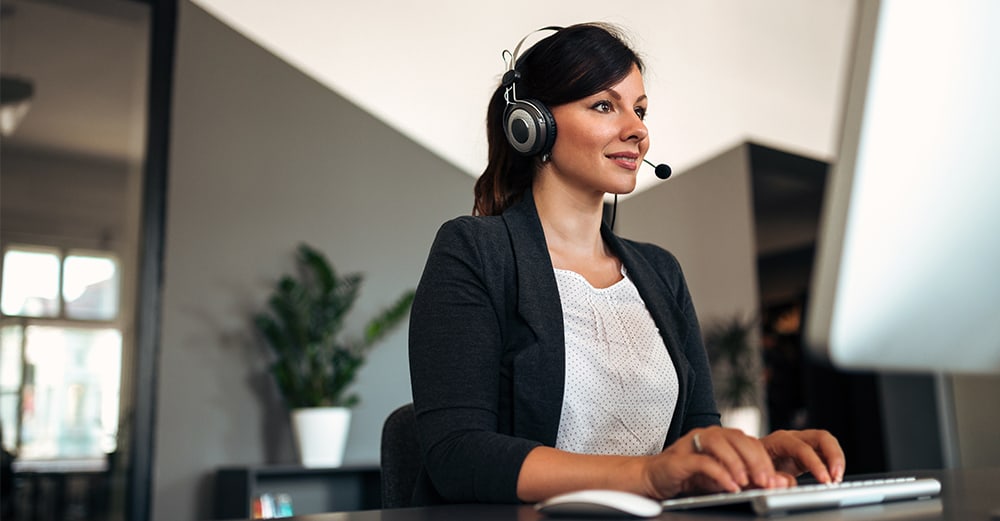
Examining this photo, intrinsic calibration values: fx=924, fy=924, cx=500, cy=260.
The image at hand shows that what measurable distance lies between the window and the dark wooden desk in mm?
2873

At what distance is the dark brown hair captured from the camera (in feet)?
4.74

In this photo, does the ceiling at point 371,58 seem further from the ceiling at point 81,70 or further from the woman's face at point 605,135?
the woman's face at point 605,135

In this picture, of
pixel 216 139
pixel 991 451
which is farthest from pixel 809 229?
pixel 216 139

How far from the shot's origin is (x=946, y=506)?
75 centimetres

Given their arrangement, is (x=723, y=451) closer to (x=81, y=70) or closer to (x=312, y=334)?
(x=312, y=334)

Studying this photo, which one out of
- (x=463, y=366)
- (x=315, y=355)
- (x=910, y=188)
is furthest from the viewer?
(x=315, y=355)

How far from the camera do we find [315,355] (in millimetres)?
3531

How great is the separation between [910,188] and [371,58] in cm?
364

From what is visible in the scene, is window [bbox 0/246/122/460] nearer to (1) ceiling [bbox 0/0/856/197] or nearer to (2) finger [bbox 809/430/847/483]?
(1) ceiling [bbox 0/0/856/197]

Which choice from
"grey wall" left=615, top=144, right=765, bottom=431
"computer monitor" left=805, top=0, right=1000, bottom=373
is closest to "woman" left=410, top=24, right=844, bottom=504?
"computer monitor" left=805, top=0, right=1000, bottom=373

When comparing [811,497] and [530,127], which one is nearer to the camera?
[811,497]

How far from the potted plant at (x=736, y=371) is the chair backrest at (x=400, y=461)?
3744 millimetres

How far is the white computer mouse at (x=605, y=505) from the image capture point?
0.66 m

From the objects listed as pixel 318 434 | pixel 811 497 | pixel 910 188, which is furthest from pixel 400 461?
pixel 318 434
